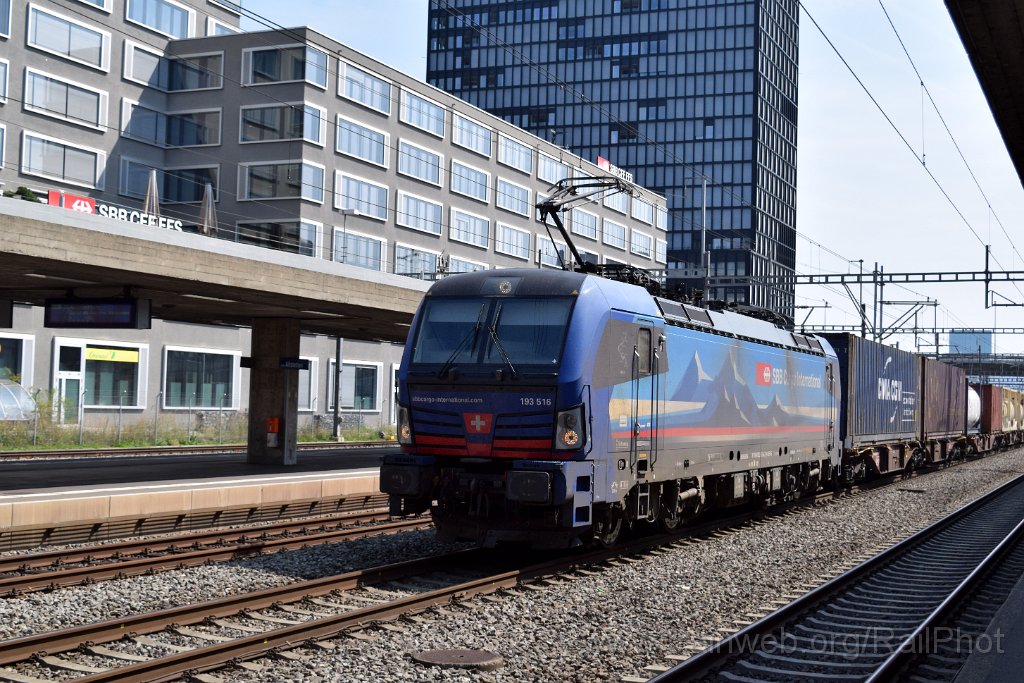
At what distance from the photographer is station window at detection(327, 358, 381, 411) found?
193 ft

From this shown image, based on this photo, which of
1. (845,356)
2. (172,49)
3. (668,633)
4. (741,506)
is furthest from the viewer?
(172,49)

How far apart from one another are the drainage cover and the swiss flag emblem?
396 cm

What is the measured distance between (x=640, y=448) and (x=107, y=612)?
21.6 ft

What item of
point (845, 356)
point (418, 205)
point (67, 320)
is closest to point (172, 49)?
point (418, 205)

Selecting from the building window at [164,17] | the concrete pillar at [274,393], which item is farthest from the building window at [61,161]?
the concrete pillar at [274,393]

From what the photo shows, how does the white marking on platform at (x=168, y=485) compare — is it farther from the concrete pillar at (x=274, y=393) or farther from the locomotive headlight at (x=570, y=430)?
the locomotive headlight at (x=570, y=430)

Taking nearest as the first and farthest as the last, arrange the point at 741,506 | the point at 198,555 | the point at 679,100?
1. the point at 198,555
2. the point at 741,506
3. the point at 679,100

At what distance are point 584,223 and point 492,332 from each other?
220 feet

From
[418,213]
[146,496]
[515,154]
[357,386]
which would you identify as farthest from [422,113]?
[146,496]

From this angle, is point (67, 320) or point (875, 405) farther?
point (875, 405)

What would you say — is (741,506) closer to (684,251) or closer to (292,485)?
(292,485)

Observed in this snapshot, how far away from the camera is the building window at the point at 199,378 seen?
5041cm

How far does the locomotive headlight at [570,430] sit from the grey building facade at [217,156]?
107 feet

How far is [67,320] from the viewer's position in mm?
22141
